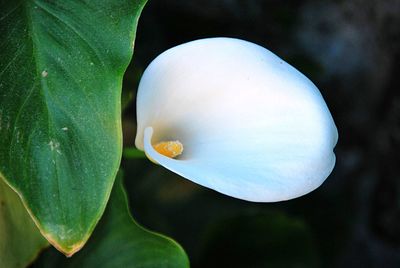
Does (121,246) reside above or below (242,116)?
below

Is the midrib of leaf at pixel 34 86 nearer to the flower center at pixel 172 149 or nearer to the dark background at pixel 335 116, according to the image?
the flower center at pixel 172 149

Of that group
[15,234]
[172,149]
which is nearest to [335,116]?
[172,149]

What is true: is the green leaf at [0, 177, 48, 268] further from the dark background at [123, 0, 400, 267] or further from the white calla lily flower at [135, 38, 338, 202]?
the dark background at [123, 0, 400, 267]

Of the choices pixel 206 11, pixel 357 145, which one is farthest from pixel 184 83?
pixel 357 145

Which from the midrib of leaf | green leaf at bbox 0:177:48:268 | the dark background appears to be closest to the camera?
the midrib of leaf

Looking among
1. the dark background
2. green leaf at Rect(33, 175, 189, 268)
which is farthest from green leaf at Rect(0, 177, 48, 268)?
the dark background

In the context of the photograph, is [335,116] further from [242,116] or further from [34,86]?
[34,86]
